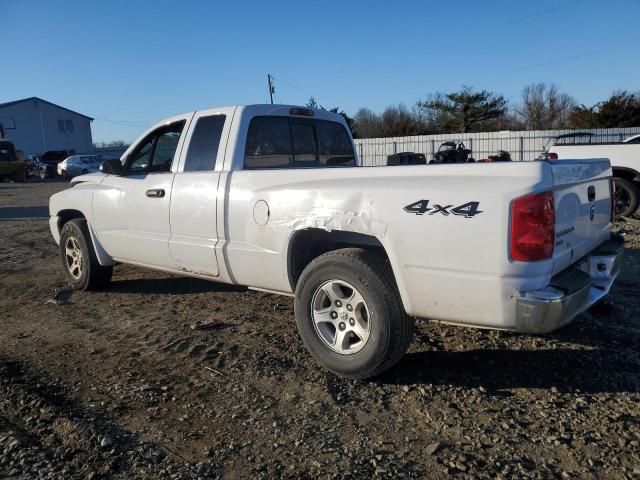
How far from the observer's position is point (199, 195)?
452cm

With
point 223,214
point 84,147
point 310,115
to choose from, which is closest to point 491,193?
point 223,214

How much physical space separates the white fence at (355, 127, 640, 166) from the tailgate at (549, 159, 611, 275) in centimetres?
1938

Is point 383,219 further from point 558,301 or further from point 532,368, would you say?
point 532,368

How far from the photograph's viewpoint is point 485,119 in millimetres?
41750

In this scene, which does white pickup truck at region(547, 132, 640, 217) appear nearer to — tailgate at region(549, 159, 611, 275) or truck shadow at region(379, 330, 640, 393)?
tailgate at region(549, 159, 611, 275)

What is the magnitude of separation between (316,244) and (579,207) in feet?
5.90

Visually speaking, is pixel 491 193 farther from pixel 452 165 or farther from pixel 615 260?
pixel 615 260

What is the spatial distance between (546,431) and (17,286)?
242 inches

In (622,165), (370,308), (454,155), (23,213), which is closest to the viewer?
(370,308)

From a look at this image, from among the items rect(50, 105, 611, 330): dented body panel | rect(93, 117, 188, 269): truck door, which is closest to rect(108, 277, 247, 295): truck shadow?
rect(93, 117, 188, 269): truck door

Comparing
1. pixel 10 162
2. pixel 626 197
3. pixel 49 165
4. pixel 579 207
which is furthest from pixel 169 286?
pixel 49 165

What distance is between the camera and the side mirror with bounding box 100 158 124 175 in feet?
17.5

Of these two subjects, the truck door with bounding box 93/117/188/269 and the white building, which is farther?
the white building

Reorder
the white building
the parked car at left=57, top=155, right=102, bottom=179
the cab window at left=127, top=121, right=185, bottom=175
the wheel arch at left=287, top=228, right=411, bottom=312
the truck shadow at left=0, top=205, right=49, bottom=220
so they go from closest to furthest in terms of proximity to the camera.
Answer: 1. the wheel arch at left=287, top=228, right=411, bottom=312
2. the cab window at left=127, top=121, right=185, bottom=175
3. the truck shadow at left=0, top=205, right=49, bottom=220
4. the parked car at left=57, top=155, right=102, bottom=179
5. the white building
